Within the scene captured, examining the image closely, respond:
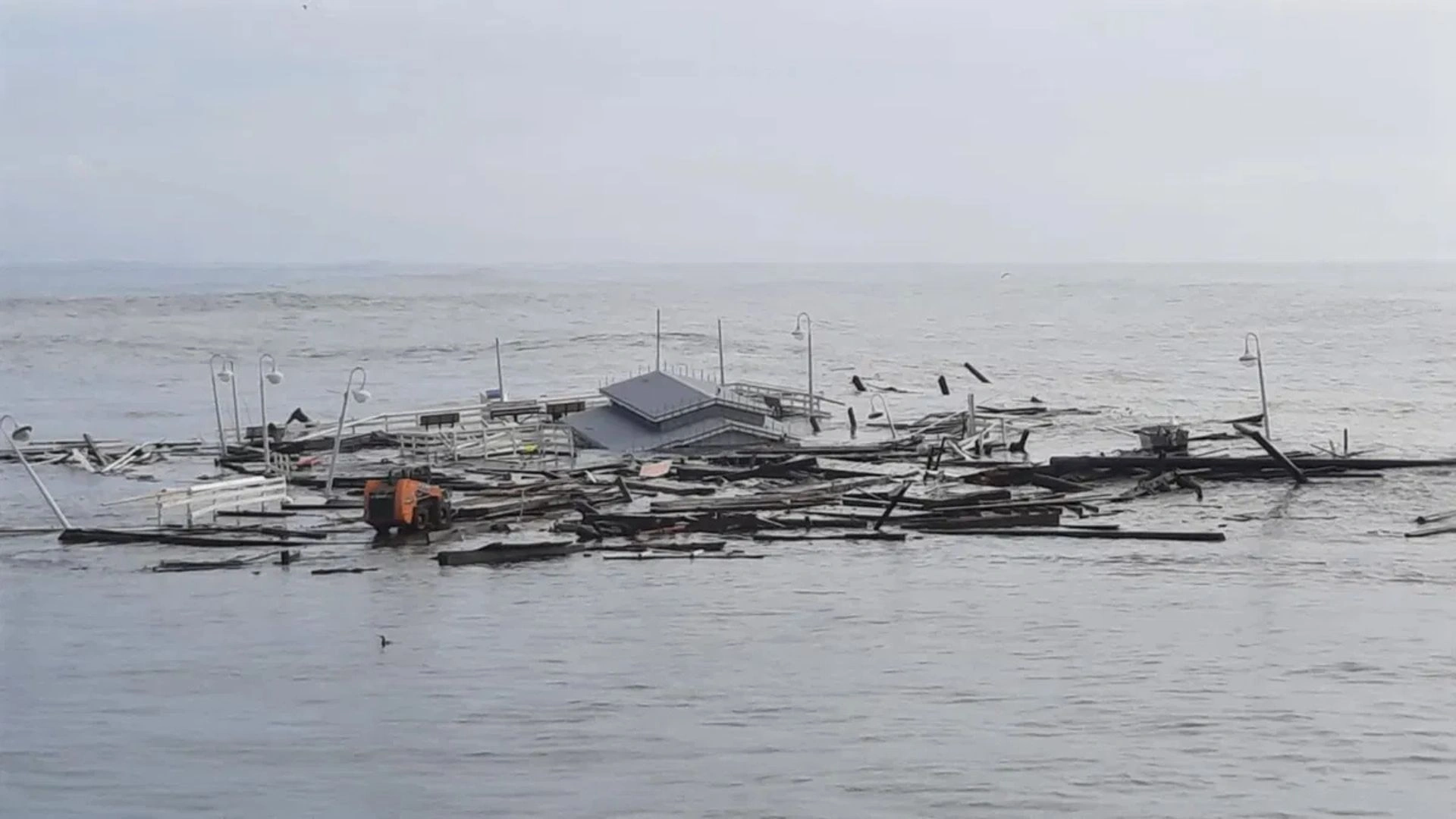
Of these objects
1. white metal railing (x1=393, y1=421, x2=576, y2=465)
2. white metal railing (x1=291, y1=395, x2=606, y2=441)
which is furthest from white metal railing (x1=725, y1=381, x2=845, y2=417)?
white metal railing (x1=393, y1=421, x2=576, y2=465)

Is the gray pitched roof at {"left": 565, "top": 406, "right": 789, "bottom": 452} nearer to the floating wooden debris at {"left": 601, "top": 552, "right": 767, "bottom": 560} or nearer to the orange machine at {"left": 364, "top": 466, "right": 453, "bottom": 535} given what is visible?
the orange machine at {"left": 364, "top": 466, "right": 453, "bottom": 535}

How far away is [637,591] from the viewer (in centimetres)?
2827

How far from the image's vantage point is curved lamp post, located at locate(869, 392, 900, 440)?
5112cm

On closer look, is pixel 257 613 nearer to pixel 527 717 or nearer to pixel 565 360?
pixel 527 717

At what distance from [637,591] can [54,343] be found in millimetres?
97972

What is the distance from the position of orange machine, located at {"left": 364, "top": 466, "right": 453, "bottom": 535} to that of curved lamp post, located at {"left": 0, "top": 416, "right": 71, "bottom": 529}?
5917mm

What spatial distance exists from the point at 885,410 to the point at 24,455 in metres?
25.1

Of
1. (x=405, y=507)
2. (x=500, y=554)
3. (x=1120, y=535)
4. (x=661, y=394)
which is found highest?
(x=661, y=394)

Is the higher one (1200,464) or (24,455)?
(24,455)

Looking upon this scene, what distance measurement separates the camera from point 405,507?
32.8 meters

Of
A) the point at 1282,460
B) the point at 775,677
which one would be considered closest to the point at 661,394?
the point at 1282,460

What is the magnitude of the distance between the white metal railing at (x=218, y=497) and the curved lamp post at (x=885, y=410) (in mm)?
18478

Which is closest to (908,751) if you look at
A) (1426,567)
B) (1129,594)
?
(1129,594)

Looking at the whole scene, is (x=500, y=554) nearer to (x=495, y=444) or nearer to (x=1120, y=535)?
(x=1120, y=535)
